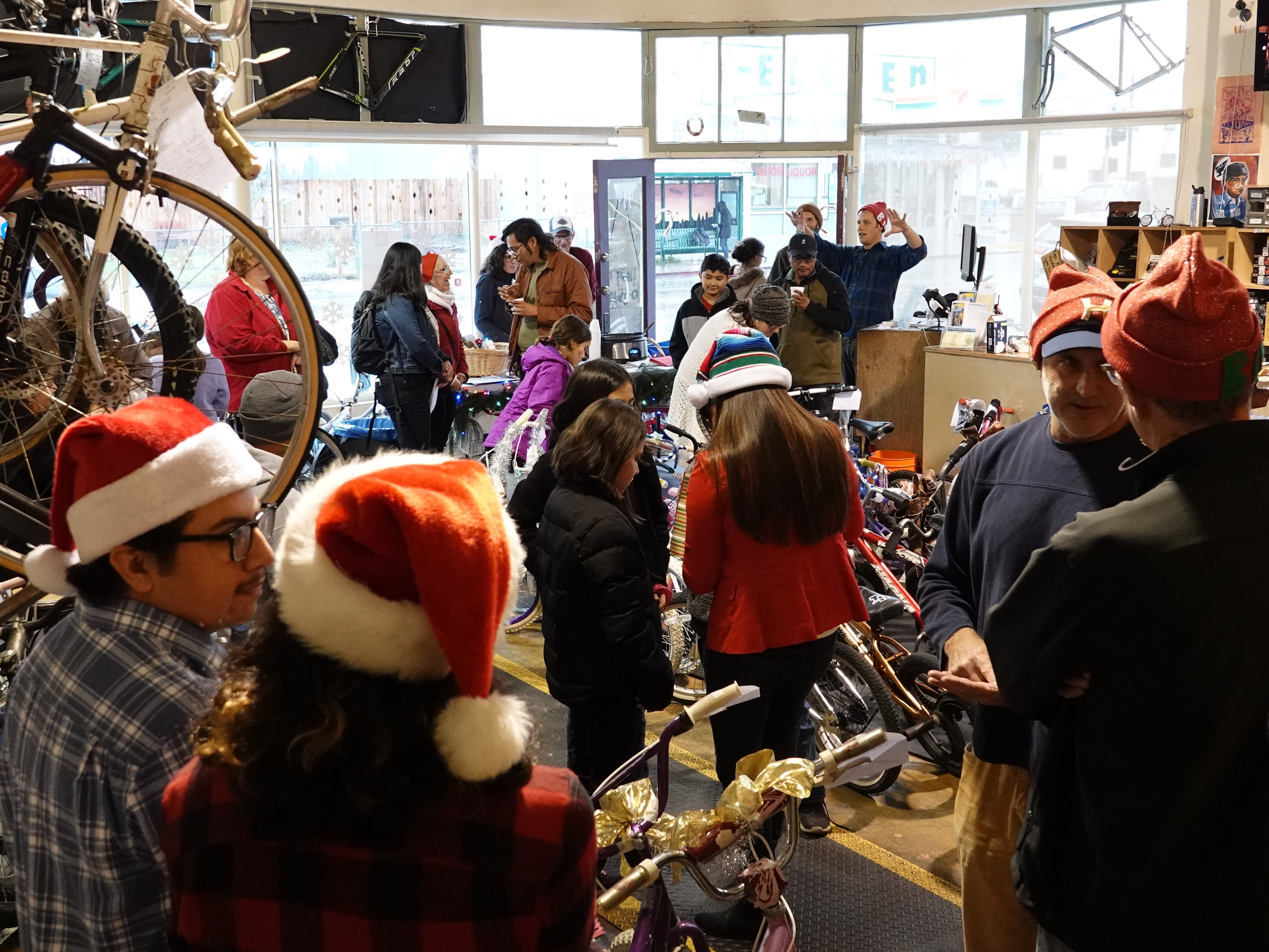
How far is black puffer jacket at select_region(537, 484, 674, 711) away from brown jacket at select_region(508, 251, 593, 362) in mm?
4155

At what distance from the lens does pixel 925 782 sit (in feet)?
13.4

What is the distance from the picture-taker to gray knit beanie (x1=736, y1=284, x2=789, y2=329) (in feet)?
18.5

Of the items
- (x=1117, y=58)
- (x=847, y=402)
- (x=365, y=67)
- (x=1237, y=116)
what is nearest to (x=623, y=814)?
(x=847, y=402)

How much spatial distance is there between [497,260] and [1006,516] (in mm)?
6548

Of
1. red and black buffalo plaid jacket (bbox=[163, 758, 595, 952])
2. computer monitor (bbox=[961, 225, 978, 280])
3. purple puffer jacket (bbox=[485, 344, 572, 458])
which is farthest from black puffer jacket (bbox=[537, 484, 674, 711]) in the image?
computer monitor (bbox=[961, 225, 978, 280])

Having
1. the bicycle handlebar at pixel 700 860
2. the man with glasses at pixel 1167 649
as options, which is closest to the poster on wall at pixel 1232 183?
the man with glasses at pixel 1167 649

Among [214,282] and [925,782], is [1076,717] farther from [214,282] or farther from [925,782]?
[214,282]

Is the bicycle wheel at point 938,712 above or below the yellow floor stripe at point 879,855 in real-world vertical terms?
above

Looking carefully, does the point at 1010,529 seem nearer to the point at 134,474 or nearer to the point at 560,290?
the point at 134,474

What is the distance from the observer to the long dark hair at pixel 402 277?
6504 mm

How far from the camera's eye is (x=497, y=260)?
27.3ft

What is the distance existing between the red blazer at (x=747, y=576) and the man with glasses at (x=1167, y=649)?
1325 mm

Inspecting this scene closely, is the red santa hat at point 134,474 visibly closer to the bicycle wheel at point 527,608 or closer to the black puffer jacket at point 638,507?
the black puffer jacket at point 638,507

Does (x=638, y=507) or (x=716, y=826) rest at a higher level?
(x=638, y=507)
